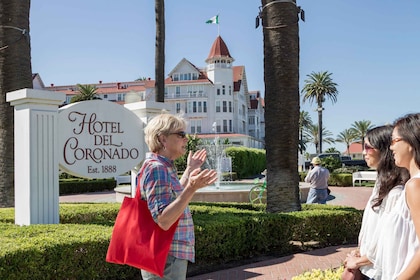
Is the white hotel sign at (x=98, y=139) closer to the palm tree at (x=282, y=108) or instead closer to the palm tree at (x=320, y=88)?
the palm tree at (x=282, y=108)

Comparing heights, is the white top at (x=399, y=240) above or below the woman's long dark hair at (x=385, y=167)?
below

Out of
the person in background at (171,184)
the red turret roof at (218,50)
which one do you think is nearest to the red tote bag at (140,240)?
the person in background at (171,184)

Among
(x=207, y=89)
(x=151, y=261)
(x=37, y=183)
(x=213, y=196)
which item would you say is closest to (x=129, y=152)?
(x=37, y=183)

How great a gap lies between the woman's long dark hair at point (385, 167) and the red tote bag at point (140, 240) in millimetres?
1346

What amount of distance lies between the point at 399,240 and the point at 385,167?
2.36ft

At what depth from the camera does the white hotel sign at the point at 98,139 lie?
668cm

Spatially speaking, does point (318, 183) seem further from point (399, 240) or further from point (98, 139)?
point (399, 240)

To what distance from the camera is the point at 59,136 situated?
6.56m

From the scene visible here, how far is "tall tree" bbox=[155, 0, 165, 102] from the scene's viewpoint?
12172 mm

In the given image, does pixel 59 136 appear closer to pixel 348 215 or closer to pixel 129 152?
pixel 129 152

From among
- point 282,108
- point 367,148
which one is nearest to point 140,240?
point 367,148

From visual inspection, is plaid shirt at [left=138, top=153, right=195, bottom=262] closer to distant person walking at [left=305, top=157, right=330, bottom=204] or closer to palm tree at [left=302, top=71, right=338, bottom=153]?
distant person walking at [left=305, top=157, right=330, bottom=204]

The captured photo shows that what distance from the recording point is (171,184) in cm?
258

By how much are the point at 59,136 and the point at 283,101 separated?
3.83 m
